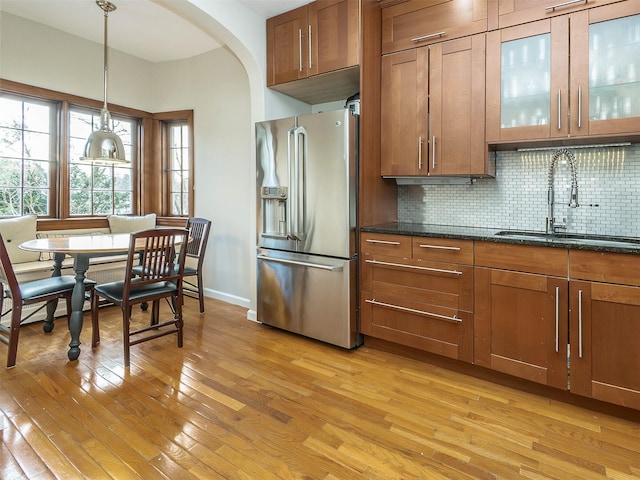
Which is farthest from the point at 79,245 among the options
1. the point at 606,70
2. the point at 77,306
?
the point at 606,70

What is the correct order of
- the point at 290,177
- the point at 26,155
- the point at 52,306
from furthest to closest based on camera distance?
the point at 26,155 < the point at 52,306 < the point at 290,177

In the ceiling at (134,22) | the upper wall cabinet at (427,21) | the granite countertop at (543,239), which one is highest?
the ceiling at (134,22)

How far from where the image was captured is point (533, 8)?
7.47ft

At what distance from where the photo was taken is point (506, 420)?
1.93 meters

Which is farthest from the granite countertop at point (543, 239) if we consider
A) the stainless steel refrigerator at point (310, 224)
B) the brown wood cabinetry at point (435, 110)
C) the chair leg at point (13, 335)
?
the chair leg at point (13, 335)

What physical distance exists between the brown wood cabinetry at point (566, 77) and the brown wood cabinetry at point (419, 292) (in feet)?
2.82

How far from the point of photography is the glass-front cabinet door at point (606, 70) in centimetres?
205

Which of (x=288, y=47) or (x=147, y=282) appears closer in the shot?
(x=147, y=282)

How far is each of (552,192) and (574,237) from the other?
13.1 inches

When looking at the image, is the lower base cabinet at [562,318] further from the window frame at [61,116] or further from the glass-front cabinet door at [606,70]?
the window frame at [61,116]

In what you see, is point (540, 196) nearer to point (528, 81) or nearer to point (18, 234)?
point (528, 81)

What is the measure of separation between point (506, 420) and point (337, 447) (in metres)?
0.92

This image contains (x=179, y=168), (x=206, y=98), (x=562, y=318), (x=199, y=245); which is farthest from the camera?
(x=179, y=168)

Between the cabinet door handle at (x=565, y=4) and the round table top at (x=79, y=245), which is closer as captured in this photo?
the cabinet door handle at (x=565, y=4)
